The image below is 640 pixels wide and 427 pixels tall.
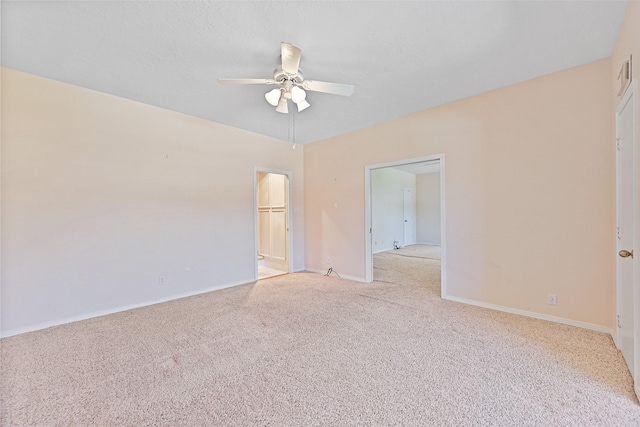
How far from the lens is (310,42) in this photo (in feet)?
7.21

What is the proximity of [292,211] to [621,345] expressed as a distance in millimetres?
4476

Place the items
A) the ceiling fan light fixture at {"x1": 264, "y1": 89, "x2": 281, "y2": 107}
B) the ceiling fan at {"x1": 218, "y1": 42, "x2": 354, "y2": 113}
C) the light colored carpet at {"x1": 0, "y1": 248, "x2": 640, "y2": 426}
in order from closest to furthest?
the light colored carpet at {"x1": 0, "y1": 248, "x2": 640, "y2": 426}, the ceiling fan at {"x1": 218, "y1": 42, "x2": 354, "y2": 113}, the ceiling fan light fixture at {"x1": 264, "y1": 89, "x2": 281, "y2": 107}

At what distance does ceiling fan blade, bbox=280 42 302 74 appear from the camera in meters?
1.97

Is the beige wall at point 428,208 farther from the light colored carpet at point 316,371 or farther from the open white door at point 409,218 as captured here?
the light colored carpet at point 316,371

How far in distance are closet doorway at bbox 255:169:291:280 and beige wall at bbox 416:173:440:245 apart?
5.67 meters

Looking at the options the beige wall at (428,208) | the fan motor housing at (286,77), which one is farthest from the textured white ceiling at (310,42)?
the beige wall at (428,208)

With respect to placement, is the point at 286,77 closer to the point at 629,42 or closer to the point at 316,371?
the point at 316,371

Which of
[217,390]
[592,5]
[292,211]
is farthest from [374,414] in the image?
[292,211]

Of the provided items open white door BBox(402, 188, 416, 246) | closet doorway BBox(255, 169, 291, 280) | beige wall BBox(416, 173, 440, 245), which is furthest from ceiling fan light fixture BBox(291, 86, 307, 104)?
beige wall BBox(416, 173, 440, 245)

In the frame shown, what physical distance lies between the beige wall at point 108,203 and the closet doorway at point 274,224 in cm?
98

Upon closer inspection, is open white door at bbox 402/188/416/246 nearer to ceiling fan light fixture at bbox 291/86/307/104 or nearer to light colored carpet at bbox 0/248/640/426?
light colored carpet at bbox 0/248/640/426

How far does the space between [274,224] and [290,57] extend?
4.22 metres

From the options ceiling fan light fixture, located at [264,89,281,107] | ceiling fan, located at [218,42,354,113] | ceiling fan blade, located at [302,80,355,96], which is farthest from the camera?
ceiling fan light fixture, located at [264,89,281,107]

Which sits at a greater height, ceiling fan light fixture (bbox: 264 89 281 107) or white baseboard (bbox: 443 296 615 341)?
ceiling fan light fixture (bbox: 264 89 281 107)
